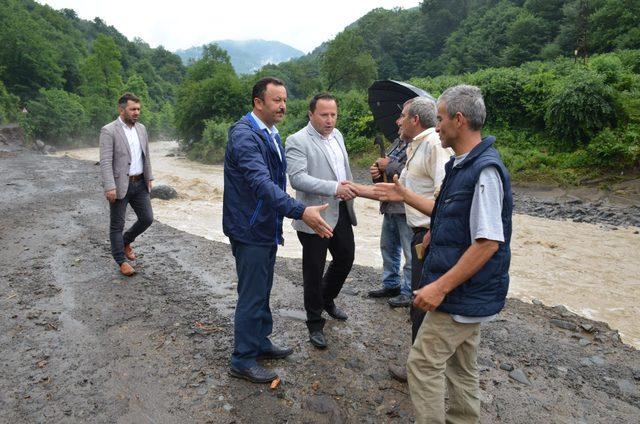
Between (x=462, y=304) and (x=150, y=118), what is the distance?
59.6m

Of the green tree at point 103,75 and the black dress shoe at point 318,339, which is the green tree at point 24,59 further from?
the black dress shoe at point 318,339

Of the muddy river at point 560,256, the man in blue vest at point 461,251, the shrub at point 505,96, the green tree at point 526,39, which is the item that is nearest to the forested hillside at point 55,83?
the muddy river at point 560,256

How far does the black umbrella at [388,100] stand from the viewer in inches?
165

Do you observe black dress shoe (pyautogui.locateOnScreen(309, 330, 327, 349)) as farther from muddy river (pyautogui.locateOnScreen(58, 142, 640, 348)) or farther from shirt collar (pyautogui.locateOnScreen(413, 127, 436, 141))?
muddy river (pyautogui.locateOnScreen(58, 142, 640, 348))

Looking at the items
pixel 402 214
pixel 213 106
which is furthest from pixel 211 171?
A: pixel 402 214

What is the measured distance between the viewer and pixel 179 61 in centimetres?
10488

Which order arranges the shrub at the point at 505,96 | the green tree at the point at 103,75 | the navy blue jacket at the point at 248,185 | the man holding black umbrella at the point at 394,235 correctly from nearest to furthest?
the navy blue jacket at the point at 248,185 < the man holding black umbrella at the point at 394,235 < the shrub at the point at 505,96 < the green tree at the point at 103,75

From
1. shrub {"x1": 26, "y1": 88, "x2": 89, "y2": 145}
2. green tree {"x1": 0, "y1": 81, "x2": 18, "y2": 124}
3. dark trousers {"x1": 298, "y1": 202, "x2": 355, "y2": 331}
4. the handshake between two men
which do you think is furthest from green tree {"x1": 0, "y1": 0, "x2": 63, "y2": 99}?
the handshake between two men

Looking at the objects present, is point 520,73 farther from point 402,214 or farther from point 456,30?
point 456,30

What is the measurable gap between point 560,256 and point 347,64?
40.7 m

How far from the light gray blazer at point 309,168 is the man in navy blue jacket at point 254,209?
25 centimetres

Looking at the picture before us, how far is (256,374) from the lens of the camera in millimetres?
3037

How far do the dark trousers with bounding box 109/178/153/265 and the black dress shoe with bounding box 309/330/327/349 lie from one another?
9.64 ft

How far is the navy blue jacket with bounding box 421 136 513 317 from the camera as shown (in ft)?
6.46
